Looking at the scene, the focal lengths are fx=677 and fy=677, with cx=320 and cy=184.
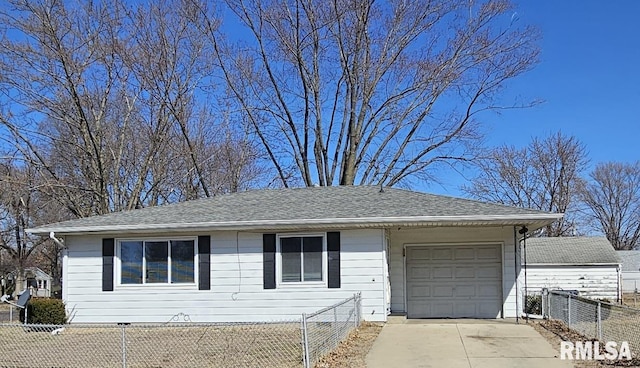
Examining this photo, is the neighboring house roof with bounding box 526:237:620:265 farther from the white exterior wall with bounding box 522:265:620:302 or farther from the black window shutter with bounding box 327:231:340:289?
the black window shutter with bounding box 327:231:340:289

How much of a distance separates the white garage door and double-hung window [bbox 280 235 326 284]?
2.80 meters

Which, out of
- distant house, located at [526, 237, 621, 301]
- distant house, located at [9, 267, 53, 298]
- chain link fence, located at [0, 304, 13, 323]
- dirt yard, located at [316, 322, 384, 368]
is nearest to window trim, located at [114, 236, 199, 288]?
dirt yard, located at [316, 322, 384, 368]

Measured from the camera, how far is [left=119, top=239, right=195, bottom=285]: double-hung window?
15.8 m

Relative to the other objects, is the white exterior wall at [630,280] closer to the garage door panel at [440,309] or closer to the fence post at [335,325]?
the garage door panel at [440,309]

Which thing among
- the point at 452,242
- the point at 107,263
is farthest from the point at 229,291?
the point at 452,242

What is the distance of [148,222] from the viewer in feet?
51.6

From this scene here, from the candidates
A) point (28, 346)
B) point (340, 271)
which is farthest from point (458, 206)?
point (28, 346)

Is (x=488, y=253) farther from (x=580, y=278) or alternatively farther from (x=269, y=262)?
(x=580, y=278)

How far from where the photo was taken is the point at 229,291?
15570 mm

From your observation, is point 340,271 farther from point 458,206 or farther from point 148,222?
point 148,222

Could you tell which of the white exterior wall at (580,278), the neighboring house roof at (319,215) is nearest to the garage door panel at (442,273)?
the neighboring house roof at (319,215)

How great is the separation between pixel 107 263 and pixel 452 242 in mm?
8322

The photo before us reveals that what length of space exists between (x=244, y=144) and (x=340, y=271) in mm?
18125

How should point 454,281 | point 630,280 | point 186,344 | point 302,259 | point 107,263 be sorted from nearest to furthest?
point 186,344 → point 302,259 → point 107,263 → point 454,281 → point 630,280
